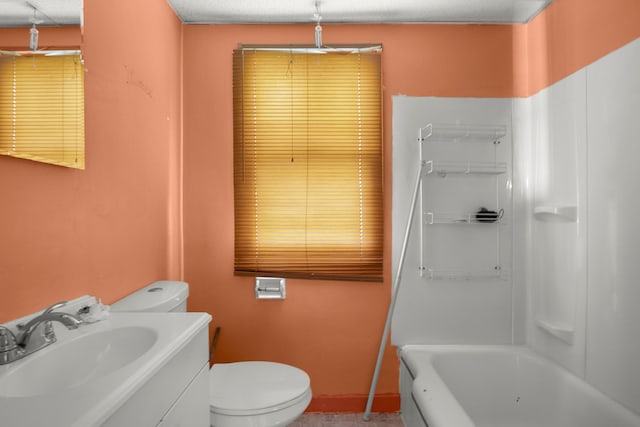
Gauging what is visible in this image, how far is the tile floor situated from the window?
78 centimetres

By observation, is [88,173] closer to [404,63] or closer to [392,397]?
[404,63]

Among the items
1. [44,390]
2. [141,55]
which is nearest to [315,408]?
[44,390]

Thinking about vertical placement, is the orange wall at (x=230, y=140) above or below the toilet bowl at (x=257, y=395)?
above

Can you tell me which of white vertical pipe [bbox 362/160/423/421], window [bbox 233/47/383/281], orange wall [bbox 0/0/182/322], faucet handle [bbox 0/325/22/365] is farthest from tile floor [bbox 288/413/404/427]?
faucet handle [bbox 0/325/22/365]

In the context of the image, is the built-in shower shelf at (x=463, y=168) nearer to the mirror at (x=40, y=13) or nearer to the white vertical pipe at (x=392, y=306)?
the white vertical pipe at (x=392, y=306)

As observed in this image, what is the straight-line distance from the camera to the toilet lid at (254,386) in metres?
1.33

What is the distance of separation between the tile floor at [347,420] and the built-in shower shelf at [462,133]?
1557 millimetres

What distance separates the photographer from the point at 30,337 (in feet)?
2.85

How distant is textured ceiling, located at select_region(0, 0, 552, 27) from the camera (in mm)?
1864

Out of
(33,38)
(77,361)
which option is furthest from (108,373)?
(33,38)

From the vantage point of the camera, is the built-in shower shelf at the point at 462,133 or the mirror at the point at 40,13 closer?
the mirror at the point at 40,13

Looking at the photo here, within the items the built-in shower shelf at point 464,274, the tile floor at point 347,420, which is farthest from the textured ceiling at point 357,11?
the tile floor at point 347,420

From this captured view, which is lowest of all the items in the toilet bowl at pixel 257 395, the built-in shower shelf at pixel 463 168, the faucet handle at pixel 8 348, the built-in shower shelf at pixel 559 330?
the toilet bowl at pixel 257 395

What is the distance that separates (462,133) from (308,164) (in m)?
0.87
